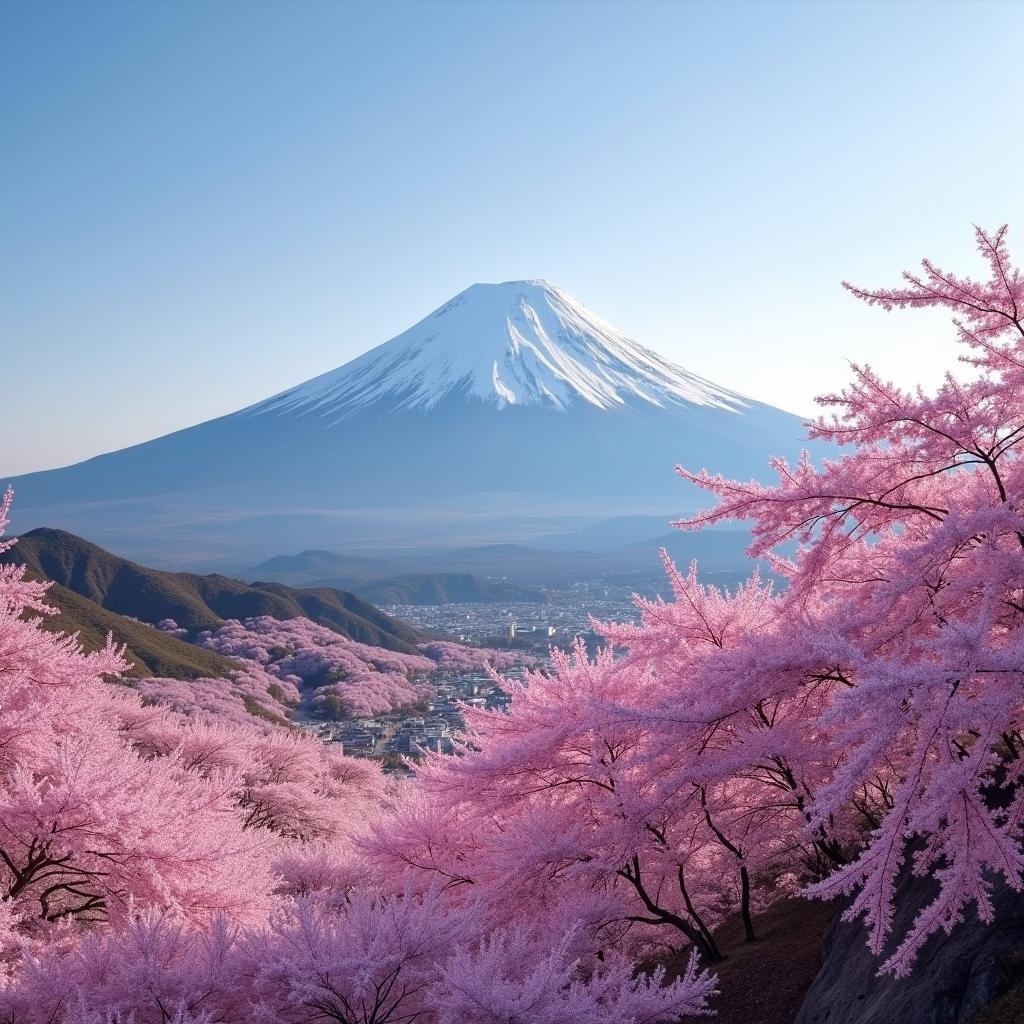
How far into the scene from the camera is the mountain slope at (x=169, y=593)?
4566 cm

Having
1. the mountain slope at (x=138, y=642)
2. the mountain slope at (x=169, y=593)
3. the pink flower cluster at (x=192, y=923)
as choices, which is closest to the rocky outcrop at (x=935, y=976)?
the pink flower cluster at (x=192, y=923)

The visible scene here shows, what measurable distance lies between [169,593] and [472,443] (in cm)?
14117

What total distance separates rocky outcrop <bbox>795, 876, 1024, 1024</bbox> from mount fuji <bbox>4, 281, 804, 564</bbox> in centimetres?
16416

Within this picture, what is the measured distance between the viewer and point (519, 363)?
18388 cm

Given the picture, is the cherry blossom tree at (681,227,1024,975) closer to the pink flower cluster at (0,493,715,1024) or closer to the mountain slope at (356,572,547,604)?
the pink flower cluster at (0,493,715,1024)

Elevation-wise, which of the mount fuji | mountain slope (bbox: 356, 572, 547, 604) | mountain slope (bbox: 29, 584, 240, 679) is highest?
the mount fuji

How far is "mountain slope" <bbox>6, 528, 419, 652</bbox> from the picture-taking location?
150ft

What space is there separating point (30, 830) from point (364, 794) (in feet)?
50.8

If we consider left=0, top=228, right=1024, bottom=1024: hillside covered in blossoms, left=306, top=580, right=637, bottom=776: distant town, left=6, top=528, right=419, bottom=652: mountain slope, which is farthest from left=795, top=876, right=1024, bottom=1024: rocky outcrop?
left=6, top=528, right=419, bottom=652: mountain slope

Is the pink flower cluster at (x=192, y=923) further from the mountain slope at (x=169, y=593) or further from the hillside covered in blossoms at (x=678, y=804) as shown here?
the mountain slope at (x=169, y=593)

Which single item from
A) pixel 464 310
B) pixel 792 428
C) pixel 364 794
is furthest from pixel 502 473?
pixel 364 794

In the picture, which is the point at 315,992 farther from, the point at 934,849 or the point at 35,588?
the point at 35,588

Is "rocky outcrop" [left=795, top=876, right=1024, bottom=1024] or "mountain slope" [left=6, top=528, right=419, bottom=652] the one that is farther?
"mountain slope" [left=6, top=528, right=419, bottom=652]

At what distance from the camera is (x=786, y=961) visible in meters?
6.88
